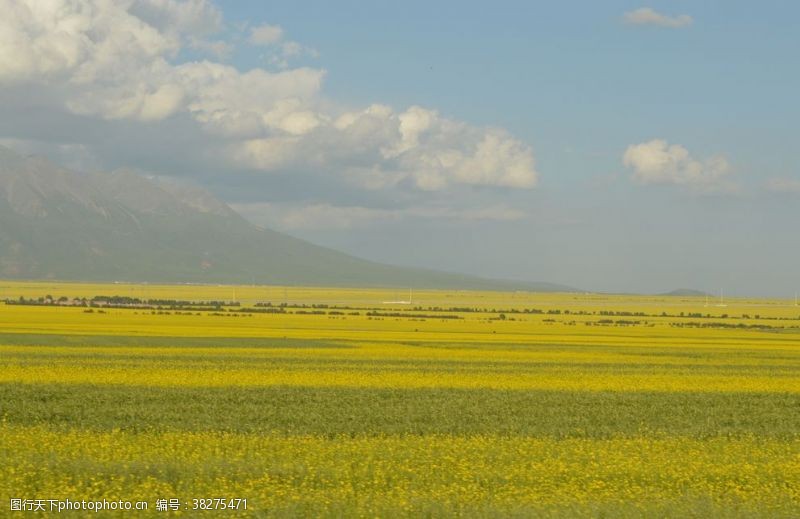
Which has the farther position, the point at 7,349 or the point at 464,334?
the point at 464,334

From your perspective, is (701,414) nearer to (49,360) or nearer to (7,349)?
(49,360)

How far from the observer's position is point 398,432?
2381cm

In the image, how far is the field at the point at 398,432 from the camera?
54.7ft

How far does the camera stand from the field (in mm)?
16688

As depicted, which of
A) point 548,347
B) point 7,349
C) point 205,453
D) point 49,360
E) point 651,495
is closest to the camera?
point 651,495

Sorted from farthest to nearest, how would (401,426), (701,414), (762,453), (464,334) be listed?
(464,334)
(701,414)
(401,426)
(762,453)

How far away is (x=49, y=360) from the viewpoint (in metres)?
41.1

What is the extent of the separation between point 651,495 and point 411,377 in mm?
21005

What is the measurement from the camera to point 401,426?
80.6 feet

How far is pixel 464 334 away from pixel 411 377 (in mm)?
34432

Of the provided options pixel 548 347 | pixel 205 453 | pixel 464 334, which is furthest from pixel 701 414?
pixel 464 334

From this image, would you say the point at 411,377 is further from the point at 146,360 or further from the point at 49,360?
the point at 49,360

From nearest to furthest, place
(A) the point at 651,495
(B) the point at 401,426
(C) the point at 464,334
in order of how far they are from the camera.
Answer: (A) the point at 651,495 < (B) the point at 401,426 < (C) the point at 464,334

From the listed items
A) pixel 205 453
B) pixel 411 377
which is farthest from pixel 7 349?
pixel 205 453
